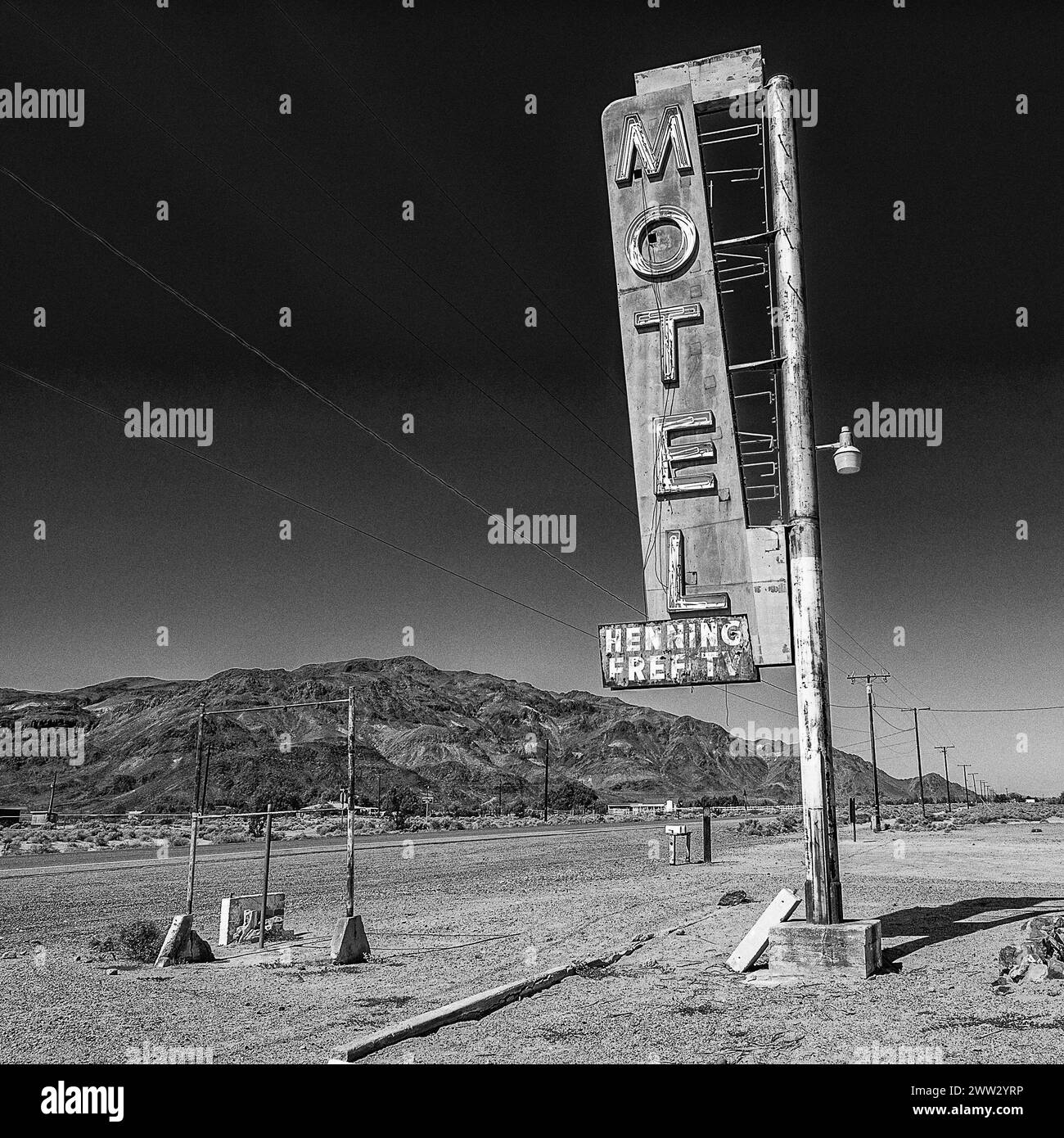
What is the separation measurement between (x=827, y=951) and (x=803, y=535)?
529cm

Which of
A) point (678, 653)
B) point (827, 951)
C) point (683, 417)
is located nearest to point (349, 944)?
point (678, 653)

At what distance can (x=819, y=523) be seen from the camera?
42.4 feet

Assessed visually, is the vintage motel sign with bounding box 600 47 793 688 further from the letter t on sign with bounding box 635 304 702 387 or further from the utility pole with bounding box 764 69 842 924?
the utility pole with bounding box 764 69 842 924

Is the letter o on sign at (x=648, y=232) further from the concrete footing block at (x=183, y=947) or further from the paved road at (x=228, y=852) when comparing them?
the paved road at (x=228, y=852)

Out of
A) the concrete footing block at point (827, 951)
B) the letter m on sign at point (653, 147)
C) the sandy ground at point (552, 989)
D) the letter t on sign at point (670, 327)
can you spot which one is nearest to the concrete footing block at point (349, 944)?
the sandy ground at point (552, 989)

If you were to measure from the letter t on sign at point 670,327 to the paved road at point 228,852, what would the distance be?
69.6 feet

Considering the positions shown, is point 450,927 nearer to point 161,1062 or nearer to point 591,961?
point 591,961

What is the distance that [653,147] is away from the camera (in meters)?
15.7

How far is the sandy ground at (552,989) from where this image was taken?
8367 millimetres

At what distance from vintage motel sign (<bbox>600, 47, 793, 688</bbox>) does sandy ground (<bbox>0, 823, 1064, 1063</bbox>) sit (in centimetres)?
450

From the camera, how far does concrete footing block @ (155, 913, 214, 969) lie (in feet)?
43.7

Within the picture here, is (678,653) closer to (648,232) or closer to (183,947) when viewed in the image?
(648,232)

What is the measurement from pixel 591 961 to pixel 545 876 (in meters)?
16.1

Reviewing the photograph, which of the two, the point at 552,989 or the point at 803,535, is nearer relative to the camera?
the point at 552,989
